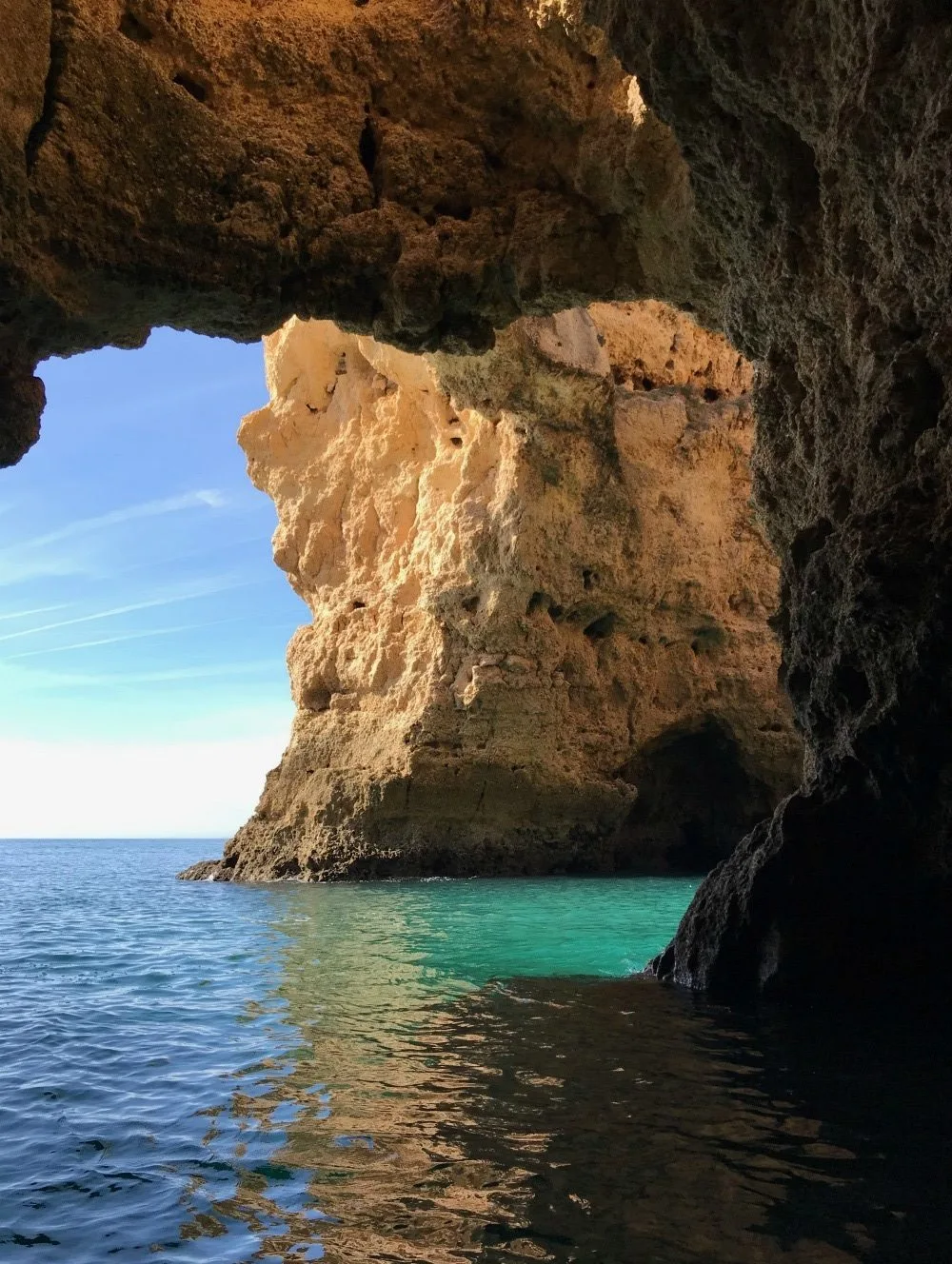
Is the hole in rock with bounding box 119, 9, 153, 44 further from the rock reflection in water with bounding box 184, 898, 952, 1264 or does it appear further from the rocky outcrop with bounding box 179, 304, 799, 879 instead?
the rocky outcrop with bounding box 179, 304, 799, 879

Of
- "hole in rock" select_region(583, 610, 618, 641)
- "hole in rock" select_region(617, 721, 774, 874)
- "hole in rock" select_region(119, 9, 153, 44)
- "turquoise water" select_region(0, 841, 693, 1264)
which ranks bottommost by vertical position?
"turquoise water" select_region(0, 841, 693, 1264)

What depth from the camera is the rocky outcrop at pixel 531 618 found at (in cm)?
2070

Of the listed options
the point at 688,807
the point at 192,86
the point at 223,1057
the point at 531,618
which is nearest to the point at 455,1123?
the point at 223,1057

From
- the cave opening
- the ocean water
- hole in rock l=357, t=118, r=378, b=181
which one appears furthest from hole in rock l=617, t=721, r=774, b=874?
hole in rock l=357, t=118, r=378, b=181

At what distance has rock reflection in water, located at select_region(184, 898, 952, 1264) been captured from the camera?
3.03 meters

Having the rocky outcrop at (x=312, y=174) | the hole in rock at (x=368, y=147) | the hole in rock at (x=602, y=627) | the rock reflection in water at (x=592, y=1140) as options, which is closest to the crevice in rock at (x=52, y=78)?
the rocky outcrop at (x=312, y=174)

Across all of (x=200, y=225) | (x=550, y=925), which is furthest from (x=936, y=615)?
(x=550, y=925)

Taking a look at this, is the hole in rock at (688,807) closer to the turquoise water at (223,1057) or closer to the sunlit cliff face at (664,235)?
the turquoise water at (223,1057)

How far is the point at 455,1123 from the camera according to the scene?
13.6 ft

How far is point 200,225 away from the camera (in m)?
8.13

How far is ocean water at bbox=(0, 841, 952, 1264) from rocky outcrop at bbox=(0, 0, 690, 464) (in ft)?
16.0

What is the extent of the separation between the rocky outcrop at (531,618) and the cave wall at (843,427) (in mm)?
12301

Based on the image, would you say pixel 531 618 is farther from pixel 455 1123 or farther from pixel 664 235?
pixel 455 1123

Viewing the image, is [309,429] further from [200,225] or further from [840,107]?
[840,107]
